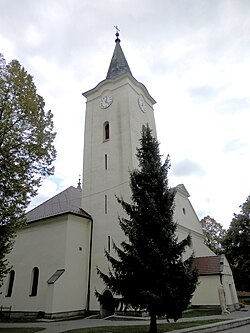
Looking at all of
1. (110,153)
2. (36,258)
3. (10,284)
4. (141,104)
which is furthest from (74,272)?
(141,104)

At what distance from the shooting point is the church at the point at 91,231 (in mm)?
18703

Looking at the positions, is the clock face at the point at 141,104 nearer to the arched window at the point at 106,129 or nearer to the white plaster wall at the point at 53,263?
the arched window at the point at 106,129

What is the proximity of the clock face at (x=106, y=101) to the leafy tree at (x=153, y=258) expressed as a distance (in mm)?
13443

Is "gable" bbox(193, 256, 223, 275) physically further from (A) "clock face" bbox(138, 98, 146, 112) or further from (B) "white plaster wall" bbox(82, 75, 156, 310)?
(A) "clock face" bbox(138, 98, 146, 112)

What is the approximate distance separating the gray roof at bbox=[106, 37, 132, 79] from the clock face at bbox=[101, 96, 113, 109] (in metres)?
2.05

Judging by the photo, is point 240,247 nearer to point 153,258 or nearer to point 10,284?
point 10,284

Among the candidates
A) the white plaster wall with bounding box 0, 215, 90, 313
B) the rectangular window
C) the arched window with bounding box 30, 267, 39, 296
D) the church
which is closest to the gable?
the church

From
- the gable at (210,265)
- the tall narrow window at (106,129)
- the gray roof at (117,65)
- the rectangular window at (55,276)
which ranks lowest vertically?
the rectangular window at (55,276)

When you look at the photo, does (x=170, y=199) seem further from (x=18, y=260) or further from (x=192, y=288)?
(x=18, y=260)

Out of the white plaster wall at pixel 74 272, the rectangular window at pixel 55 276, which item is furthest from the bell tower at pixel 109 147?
the rectangular window at pixel 55 276

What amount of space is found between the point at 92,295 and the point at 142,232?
1028cm

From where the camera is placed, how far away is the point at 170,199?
1170 cm

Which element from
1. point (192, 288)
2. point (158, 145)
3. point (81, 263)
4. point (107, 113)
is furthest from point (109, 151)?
point (192, 288)

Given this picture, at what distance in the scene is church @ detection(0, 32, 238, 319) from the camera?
18.7 m
